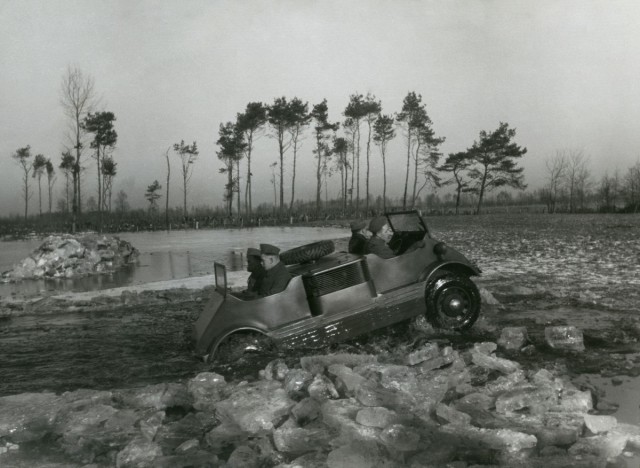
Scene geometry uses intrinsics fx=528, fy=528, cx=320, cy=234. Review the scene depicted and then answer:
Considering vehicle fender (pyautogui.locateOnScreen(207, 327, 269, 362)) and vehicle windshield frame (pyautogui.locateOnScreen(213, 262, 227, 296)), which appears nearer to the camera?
vehicle fender (pyautogui.locateOnScreen(207, 327, 269, 362))

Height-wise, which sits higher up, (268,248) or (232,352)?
(268,248)

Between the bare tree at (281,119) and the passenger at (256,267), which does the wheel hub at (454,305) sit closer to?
the passenger at (256,267)

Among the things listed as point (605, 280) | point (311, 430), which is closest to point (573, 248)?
point (605, 280)

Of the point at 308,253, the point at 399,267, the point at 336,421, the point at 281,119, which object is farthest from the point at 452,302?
the point at 281,119

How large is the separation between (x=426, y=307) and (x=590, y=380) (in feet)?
6.61

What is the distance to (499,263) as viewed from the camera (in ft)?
44.5

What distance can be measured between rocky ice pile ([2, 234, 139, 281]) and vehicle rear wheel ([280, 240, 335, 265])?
11.2 metres

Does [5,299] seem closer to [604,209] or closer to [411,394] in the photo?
[411,394]

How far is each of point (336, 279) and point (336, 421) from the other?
211 cm

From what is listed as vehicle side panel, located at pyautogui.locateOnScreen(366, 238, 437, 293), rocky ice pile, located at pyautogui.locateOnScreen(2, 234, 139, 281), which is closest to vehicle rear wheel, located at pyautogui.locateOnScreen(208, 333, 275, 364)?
vehicle side panel, located at pyautogui.locateOnScreen(366, 238, 437, 293)

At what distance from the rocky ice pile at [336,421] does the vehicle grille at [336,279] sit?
32.4 inches

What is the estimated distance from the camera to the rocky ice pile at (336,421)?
341 centimetres

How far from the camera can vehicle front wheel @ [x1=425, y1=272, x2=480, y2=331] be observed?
6375mm

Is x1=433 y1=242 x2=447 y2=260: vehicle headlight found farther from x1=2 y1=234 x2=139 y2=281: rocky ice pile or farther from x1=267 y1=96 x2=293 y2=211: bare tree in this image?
x1=267 y1=96 x2=293 y2=211: bare tree
